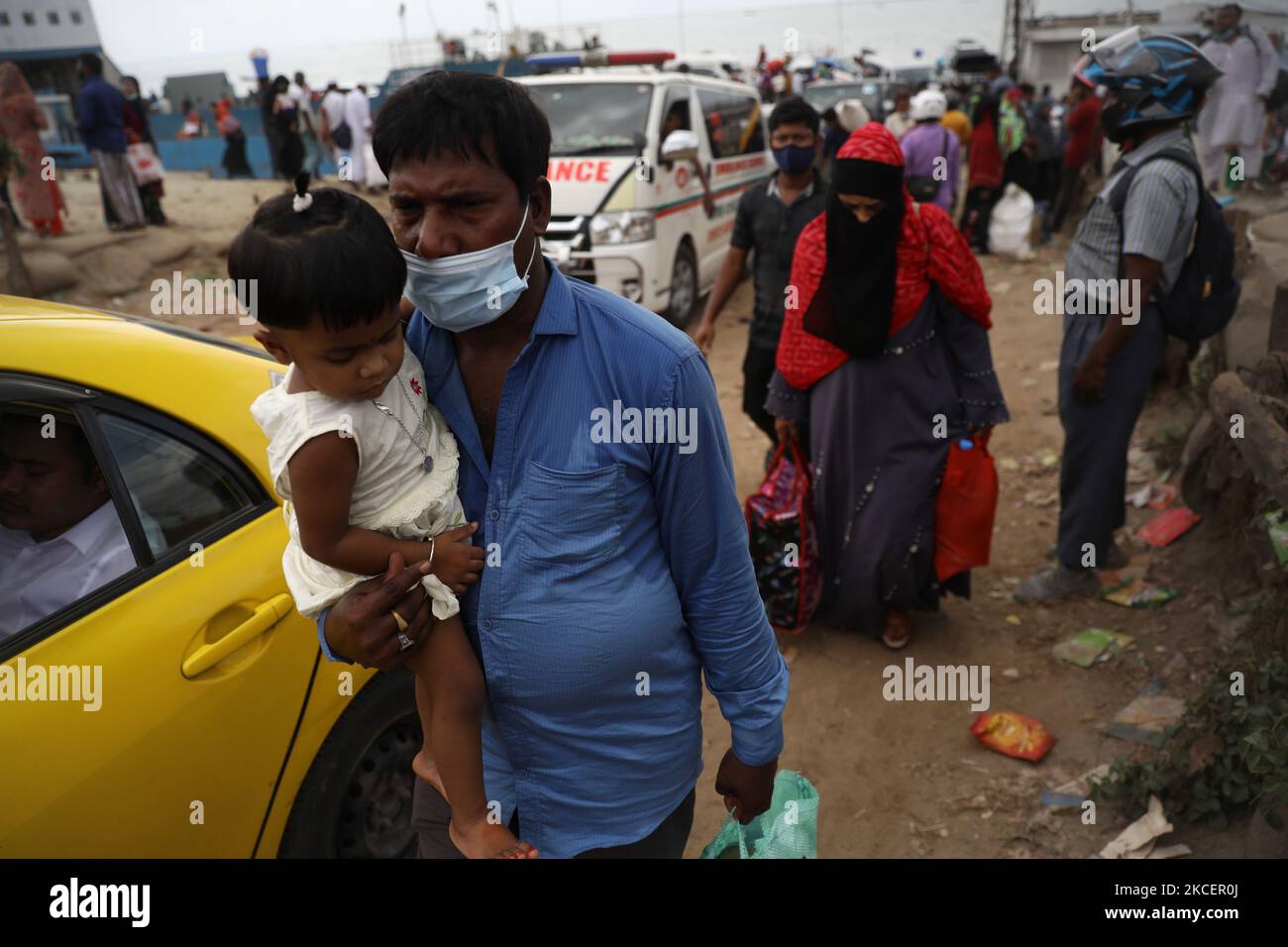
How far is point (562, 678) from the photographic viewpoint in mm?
1497

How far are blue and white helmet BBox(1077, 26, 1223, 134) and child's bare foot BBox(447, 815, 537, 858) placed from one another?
3.53m

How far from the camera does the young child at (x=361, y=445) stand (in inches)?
52.4

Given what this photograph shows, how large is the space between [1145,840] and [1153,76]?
112 inches

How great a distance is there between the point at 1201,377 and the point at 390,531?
5192 millimetres

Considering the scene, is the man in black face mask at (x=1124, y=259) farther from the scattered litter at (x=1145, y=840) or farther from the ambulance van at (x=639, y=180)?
the ambulance van at (x=639, y=180)

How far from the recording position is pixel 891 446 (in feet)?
12.2

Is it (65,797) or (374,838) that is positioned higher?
(65,797)

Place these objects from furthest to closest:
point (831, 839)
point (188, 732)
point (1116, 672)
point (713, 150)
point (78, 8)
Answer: point (78, 8) < point (713, 150) < point (1116, 672) < point (831, 839) < point (188, 732)

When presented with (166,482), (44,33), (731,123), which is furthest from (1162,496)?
(44,33)

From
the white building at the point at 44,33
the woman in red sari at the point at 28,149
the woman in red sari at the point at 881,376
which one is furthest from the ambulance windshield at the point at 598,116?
the white building at the point at 44,33

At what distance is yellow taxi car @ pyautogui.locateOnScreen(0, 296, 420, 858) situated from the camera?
5.67 ft

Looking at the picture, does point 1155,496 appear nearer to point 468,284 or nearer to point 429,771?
point 429,771
